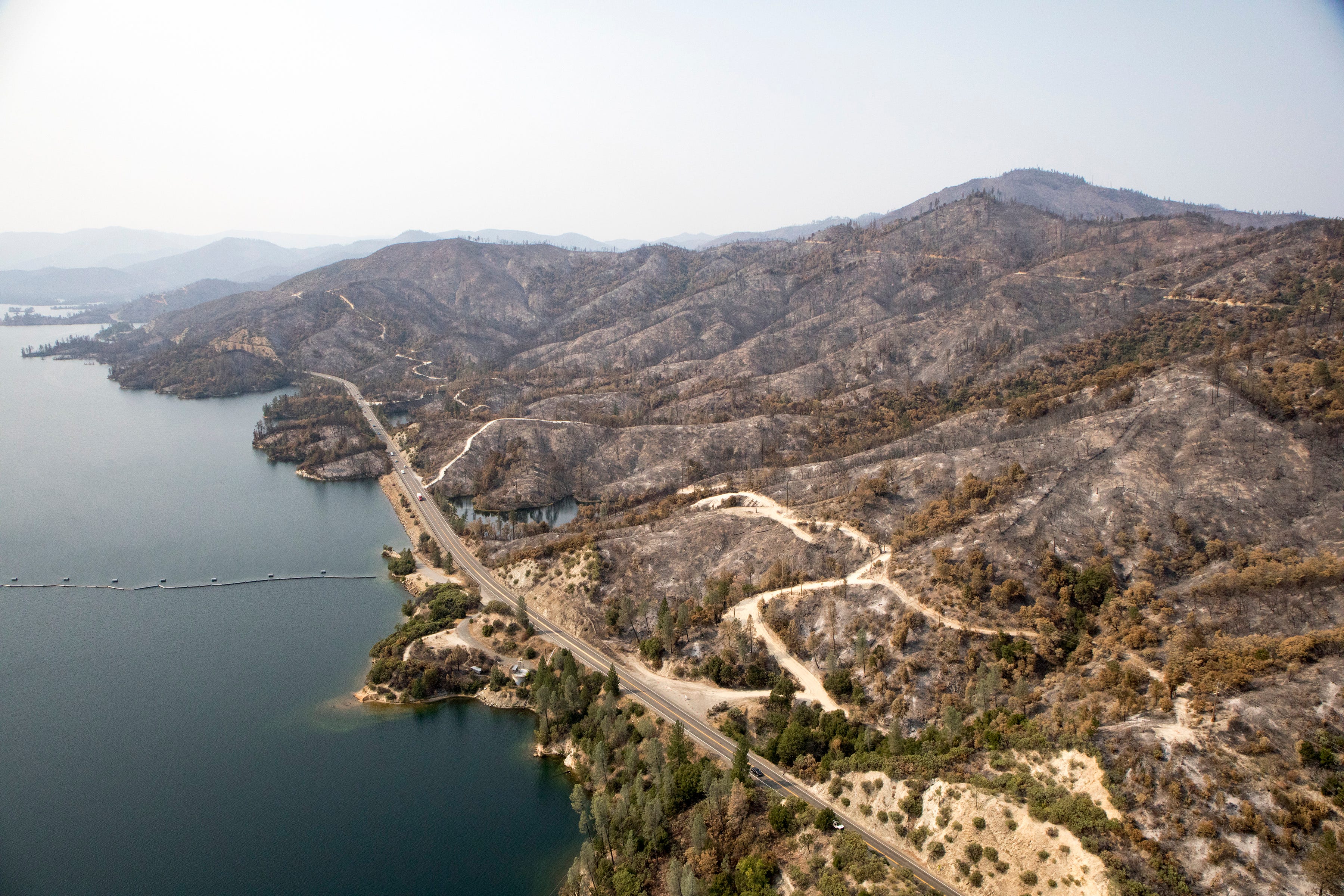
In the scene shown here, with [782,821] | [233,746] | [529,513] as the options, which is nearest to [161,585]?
[233,746]

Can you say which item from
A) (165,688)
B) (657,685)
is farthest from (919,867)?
(165,688)

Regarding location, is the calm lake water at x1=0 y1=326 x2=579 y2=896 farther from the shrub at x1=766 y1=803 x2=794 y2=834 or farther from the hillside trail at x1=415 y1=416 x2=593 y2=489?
the hillside trail at x1=415 y1=416 x2=593 y2=489

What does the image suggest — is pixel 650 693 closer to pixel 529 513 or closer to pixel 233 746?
pixel 233 746

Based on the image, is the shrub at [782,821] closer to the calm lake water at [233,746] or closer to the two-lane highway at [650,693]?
the two-lane highway at [650,693]

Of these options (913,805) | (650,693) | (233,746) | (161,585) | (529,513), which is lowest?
(233,746)

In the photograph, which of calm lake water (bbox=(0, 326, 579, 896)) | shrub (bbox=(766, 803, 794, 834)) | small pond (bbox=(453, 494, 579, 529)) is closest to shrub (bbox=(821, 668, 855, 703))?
shrub (bbox=(766, 803, 794, 834))
